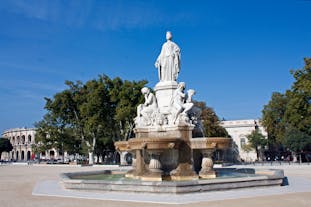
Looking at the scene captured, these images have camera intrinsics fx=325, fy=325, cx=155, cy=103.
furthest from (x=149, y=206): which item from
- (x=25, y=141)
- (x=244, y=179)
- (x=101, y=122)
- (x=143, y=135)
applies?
(x=25, y=141)

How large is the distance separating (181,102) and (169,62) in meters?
2.58

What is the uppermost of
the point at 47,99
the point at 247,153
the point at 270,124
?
the point at 47,99

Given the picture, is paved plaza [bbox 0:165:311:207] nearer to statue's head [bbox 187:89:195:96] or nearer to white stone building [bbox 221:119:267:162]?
statue's head [bbox 187:89:195:96]

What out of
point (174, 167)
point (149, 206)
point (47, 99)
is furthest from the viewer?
point (47, 99)

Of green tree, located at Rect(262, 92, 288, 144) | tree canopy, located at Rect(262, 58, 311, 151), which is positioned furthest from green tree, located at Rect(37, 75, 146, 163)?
green tree, located at Rect(262, 92, 288, 144)

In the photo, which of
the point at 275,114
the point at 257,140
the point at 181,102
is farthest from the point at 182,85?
the point at 257,140

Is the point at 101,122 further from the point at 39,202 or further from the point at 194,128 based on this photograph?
the point at 39,202

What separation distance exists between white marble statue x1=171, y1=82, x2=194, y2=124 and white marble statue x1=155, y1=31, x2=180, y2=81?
1.09 meters

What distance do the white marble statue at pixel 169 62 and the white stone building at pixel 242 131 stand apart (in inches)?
2207

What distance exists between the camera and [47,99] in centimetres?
4875

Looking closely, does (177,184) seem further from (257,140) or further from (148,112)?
(257,140)

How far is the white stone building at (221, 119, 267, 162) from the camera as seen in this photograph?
71.2 meters

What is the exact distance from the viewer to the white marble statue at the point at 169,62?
16.6m

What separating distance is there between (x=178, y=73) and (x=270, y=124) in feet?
144
